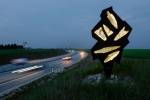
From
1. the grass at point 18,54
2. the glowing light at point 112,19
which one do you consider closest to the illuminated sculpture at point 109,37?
the glowing light at point 112,19

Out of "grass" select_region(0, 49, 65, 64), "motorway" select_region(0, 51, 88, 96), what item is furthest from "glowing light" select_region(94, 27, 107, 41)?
"grass" select_region(0, 49, 65, 64)

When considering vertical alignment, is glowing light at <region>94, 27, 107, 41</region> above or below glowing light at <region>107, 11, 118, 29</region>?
below

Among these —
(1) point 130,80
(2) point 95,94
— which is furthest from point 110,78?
(2) point 95,94

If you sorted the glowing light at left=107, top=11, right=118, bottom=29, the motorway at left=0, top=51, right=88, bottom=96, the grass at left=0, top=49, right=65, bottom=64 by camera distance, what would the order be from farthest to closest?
the grass at left=0, top=49, right=65, bottom=64
the motorway at left=0, top=51, right=88, bottom=96
the glowing light at left=107, top=11, right=118, bottom=29

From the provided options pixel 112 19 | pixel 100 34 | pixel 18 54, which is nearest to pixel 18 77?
pixel 100 34

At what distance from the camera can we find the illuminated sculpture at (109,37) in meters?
19.1

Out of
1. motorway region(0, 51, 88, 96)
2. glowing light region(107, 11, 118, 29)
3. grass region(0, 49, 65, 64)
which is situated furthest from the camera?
grass region(0, 49, 65, 64)

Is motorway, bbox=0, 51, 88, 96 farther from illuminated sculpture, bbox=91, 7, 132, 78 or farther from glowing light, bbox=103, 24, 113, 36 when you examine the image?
glowing light, bbox=103, 24, 113, 36

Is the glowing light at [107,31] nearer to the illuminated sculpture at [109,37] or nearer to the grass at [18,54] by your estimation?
the illuminated sculpture at [109,37]

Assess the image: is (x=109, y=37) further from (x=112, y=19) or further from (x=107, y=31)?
(x=112, y=19)

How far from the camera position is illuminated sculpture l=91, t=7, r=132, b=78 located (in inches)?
753

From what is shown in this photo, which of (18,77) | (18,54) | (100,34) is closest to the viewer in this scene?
(100,34)

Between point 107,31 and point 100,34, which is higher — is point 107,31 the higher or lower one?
the higher one

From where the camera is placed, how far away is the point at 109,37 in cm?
1916
